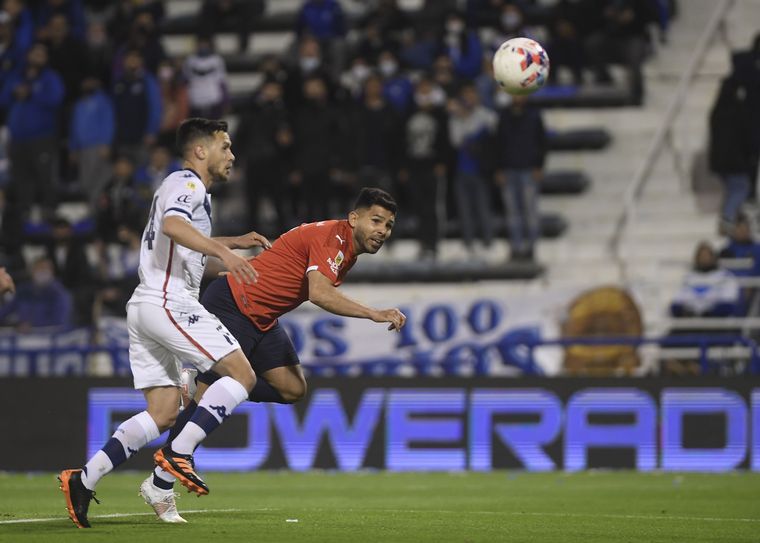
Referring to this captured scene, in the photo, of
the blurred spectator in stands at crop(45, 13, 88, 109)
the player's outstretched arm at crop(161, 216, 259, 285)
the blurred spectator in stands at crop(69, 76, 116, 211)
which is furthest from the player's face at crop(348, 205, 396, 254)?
the blurred spectator in stands at crop(45, 13, 88, 109)

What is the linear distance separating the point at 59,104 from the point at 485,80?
21.0 ft

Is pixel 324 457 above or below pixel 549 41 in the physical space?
below

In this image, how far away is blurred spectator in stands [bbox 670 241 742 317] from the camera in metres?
17.4

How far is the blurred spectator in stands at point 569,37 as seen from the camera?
871 inches

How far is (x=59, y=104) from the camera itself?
891 inches

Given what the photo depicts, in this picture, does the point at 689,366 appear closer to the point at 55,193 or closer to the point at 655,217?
the point at 655,217

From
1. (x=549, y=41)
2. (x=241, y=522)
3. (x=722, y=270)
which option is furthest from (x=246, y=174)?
(x=241, y=522)

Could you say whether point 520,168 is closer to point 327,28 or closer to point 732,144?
point 732,144

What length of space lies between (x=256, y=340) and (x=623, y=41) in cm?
1352

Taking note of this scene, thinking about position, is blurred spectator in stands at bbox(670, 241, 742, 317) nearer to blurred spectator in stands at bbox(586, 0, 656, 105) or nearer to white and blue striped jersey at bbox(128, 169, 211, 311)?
blurred spectator in stands at bbox(586, 0, 656, 105)

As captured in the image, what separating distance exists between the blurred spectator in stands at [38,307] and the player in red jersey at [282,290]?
817 centimetres

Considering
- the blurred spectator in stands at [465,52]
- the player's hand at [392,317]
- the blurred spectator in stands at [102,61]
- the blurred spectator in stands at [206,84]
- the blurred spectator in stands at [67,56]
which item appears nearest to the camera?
the player's hand at [392,317]

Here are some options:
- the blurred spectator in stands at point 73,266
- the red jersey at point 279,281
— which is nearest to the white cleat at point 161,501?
the red jersey at point 279,281

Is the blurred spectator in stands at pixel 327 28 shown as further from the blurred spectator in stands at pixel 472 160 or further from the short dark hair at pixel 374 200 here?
the short dark hair at pixel 374 200
